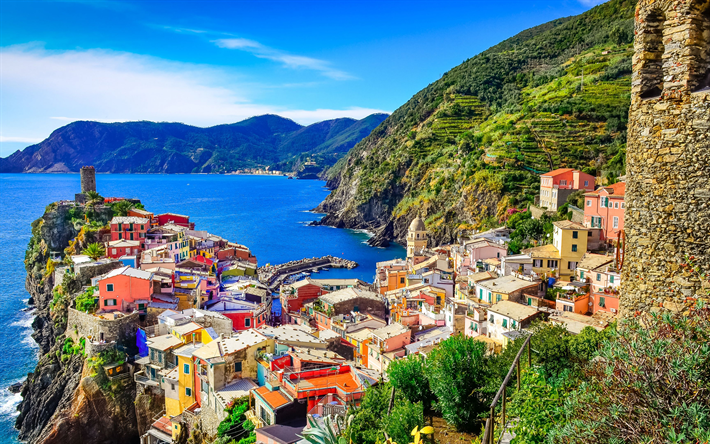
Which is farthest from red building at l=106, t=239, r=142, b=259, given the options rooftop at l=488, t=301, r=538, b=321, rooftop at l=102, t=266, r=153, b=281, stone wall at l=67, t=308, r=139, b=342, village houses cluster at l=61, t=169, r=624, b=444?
rooftop at l=488, t=301, r=538, b=321

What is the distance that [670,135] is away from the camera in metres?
5.26

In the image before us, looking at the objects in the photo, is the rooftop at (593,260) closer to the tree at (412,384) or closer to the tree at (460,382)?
the tree at (460,382)

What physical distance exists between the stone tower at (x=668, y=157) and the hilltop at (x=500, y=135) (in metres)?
40.9

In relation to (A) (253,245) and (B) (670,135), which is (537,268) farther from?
(A) (253,245)

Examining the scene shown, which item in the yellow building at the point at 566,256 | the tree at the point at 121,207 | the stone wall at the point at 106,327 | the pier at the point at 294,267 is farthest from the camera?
the pier at the point at 294,267

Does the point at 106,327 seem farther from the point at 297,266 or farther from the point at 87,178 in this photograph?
the point at 87,178

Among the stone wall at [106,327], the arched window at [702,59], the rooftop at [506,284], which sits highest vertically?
the arched window at [702,59]

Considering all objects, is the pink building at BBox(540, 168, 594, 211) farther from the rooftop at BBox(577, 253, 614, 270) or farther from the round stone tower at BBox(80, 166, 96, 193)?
the round stone tower at BBox(80, 166, 96, 193)

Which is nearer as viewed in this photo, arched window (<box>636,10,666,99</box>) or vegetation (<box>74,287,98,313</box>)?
arched window (<box>636,10,666,99</box>)

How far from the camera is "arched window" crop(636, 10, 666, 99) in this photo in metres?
5.45

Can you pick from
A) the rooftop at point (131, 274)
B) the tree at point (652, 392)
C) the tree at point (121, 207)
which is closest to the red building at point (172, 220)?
the tree at point (121, 207)

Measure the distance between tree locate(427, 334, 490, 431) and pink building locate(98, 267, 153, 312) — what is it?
2079 cm

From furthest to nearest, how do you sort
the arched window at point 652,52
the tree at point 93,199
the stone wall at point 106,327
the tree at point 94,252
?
the tree at point 93,199
the tree at point 94,252
the stone wall at point 106,327
the arched window at point 652,52

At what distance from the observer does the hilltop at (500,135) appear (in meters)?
58.5
